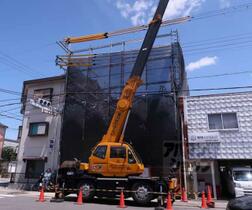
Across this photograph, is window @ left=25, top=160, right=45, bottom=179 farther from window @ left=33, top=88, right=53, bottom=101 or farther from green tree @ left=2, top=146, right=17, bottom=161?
green tree @ left=2, top=146, right=17, bottom=161

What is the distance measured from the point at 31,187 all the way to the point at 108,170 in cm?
1179

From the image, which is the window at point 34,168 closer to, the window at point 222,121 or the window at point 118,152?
the window at point 118,152

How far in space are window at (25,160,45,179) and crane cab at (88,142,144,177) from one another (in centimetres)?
1167

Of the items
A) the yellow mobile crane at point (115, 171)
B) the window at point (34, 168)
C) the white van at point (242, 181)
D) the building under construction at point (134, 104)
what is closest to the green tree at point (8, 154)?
the window at point (34, 168)

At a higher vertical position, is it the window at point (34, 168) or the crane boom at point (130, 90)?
the crane boom at point (130, 90)

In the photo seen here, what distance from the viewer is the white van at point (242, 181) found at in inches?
555

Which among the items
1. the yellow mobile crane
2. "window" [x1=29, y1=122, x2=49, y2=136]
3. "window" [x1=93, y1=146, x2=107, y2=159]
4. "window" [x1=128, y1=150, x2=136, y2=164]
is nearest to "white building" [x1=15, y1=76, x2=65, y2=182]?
"window" [x1=29, y1=122, x2=49, y2=136]

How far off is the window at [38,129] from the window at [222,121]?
14.3 metres

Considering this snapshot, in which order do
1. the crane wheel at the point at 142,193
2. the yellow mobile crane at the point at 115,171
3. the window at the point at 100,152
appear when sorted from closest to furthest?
the crane wheel at the point at 142,193 → the yellow mobile crane at the point at 115,171 → the window at the point at 100,152

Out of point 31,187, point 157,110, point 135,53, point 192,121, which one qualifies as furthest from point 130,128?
point 31,187

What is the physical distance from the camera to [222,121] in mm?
18141

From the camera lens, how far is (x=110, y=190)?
13.4 meters

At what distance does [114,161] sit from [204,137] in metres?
7.28

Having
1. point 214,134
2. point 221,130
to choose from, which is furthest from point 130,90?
point 221,130
